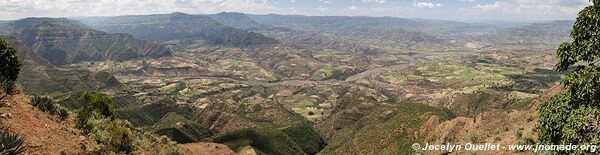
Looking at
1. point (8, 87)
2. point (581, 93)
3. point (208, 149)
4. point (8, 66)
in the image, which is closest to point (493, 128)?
point (581, 93)

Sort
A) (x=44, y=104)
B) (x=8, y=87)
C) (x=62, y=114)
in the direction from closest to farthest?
(x=8, y=87), (x=44, y=104), (x=62, y=114)

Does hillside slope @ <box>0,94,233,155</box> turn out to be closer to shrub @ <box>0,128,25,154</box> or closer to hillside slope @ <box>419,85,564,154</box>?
shrub @ <box>0,128,25,154</box>

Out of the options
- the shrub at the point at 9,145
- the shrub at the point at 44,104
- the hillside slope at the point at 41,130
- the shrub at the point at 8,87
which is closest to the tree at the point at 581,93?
the shrub at the point at 9,145

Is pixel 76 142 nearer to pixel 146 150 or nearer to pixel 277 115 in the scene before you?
pixel 146 150

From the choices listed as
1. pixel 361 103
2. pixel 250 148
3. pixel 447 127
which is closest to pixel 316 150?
pixel 250 148

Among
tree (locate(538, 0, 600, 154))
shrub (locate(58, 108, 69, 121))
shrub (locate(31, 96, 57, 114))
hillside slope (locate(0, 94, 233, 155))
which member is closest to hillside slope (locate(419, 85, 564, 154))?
tree (locate(538, 0, 600, 154))

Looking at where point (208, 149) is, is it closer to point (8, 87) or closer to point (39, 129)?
point (8, 87)
